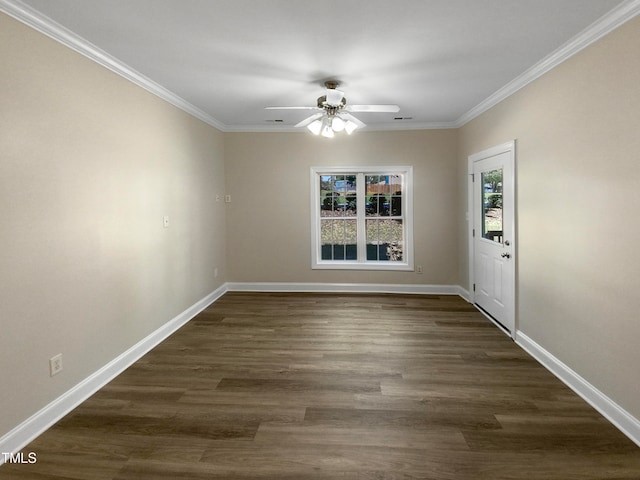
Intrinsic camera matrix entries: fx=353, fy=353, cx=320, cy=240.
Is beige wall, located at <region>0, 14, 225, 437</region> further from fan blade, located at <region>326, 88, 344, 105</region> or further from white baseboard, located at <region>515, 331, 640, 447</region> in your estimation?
white baseboard, located at <region>515, 331, 640, 447</region>

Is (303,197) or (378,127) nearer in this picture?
(378,127)

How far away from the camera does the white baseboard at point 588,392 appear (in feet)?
7.00

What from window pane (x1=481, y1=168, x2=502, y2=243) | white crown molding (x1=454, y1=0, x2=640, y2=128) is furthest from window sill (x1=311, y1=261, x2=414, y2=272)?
white crown molding (x1=454, y1=0, x2=640, y2=128)

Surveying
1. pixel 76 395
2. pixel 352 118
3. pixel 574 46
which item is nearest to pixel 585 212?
pixel 574 46

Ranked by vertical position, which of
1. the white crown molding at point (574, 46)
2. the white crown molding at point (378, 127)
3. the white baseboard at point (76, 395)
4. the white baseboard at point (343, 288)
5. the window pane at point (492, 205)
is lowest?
the white baseboard at point (76, 395)

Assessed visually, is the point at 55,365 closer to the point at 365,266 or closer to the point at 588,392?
the point at 588,392

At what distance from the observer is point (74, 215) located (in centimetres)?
249

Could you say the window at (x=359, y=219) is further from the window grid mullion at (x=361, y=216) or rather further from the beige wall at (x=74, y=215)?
the beige wall at (x=74, y=215)

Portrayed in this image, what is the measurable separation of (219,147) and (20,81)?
10.9 feet

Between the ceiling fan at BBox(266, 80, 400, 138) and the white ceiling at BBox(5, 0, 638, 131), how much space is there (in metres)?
0.16

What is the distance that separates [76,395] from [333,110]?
3.21 m

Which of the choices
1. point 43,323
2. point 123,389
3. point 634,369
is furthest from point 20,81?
point 634,369

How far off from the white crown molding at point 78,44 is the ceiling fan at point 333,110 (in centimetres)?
113

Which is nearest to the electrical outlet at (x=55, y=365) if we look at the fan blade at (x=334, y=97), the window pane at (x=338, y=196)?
the fan blade at (x=334, y=97)
